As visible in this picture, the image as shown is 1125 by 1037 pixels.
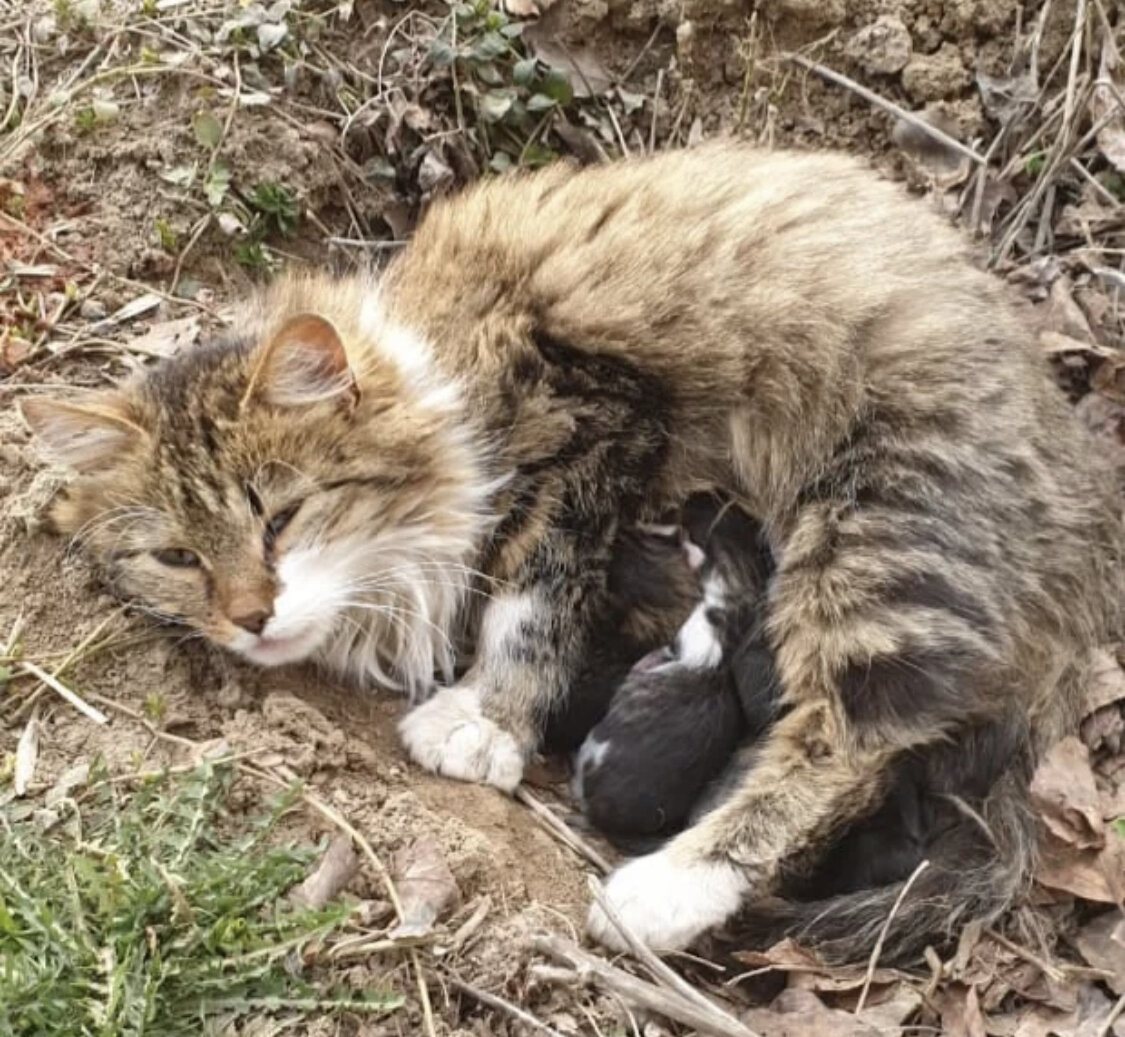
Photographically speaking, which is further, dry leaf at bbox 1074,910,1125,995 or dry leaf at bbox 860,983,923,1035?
dry leaf at bbox 1074,910,1125,995

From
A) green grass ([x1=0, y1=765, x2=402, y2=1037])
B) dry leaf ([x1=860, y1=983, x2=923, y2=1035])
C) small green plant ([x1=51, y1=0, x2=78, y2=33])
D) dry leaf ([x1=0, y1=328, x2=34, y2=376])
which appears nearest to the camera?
green grass ([x1=0, y1=765, x2=402, y2=1037])

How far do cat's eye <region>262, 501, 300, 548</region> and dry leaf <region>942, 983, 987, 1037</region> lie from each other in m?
1.71

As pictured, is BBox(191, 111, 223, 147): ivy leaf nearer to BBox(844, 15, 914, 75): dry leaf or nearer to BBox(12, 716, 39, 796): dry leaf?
BBox(12, 716, 39, 796): dry leaf

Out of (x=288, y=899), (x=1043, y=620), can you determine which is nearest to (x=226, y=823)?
(x=288, y=899)

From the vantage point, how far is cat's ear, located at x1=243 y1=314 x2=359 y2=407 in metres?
2.75

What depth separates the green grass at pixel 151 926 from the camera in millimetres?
2260

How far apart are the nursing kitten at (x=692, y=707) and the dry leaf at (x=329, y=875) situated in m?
0.60

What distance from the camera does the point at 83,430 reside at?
287 centimetres

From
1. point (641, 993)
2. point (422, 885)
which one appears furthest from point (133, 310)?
point (641, 993)

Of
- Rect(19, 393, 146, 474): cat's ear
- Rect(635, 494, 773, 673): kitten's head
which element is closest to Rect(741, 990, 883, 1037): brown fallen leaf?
Rect(635, 494, 773, 673): kitten's head

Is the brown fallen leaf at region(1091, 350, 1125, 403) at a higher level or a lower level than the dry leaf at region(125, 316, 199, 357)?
higher

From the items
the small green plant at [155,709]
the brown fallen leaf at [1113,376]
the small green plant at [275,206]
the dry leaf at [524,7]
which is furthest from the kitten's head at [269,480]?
the brown fallen leaf at [1113,376]

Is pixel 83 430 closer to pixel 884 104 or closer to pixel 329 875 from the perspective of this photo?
pixel 329 875

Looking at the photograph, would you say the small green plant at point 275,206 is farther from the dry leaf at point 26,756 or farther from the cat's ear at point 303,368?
the dry leaf at point 26,756
